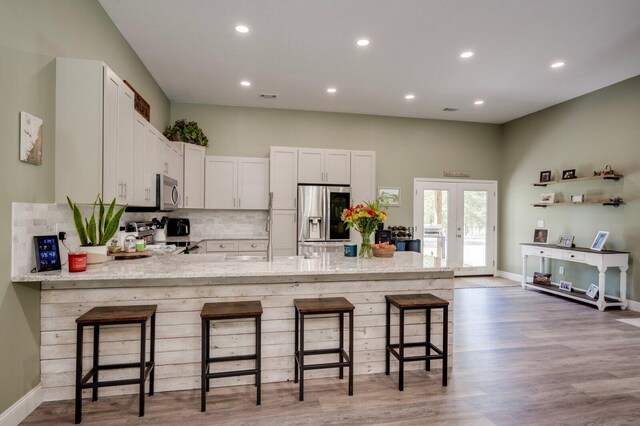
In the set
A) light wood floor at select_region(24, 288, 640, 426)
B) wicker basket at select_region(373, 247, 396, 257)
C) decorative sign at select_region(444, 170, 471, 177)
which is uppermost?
decorative sign at select_region(444, 170, 471, 177)

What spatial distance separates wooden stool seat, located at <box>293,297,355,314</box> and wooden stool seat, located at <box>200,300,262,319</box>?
292mm

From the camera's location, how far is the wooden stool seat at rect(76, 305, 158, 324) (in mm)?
2082

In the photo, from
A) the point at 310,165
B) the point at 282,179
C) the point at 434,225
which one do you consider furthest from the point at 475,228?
the point at 282,179

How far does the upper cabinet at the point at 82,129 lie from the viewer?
2.41m

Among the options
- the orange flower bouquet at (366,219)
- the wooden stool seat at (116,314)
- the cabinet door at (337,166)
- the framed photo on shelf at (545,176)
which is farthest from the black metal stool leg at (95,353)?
the framed photo on shelf at (545,176)

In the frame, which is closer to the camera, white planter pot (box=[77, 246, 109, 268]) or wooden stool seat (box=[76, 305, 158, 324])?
wooden stool seat (box=[76, 305, 158, 324])

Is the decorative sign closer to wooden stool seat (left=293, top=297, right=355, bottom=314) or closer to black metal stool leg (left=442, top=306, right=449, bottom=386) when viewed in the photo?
black metal stool leg (left=442, top=306, right=449, bottom=386)

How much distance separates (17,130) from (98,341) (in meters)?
1.43

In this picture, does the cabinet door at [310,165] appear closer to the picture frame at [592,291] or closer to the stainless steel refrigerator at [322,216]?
the stainless steel refrigerator at [322,216]

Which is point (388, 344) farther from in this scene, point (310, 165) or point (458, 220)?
point (458, 220)

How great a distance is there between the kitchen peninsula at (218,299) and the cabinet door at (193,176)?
8.04 feet

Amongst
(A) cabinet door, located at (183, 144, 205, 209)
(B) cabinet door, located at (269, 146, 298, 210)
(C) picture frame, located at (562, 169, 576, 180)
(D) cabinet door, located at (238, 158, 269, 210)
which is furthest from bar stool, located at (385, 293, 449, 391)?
(C) picture frame, located at (562, 169, 576, 180)

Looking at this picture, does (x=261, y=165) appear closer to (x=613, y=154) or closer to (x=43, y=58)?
(x=43, y=58)

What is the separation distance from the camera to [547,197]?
587 cm
